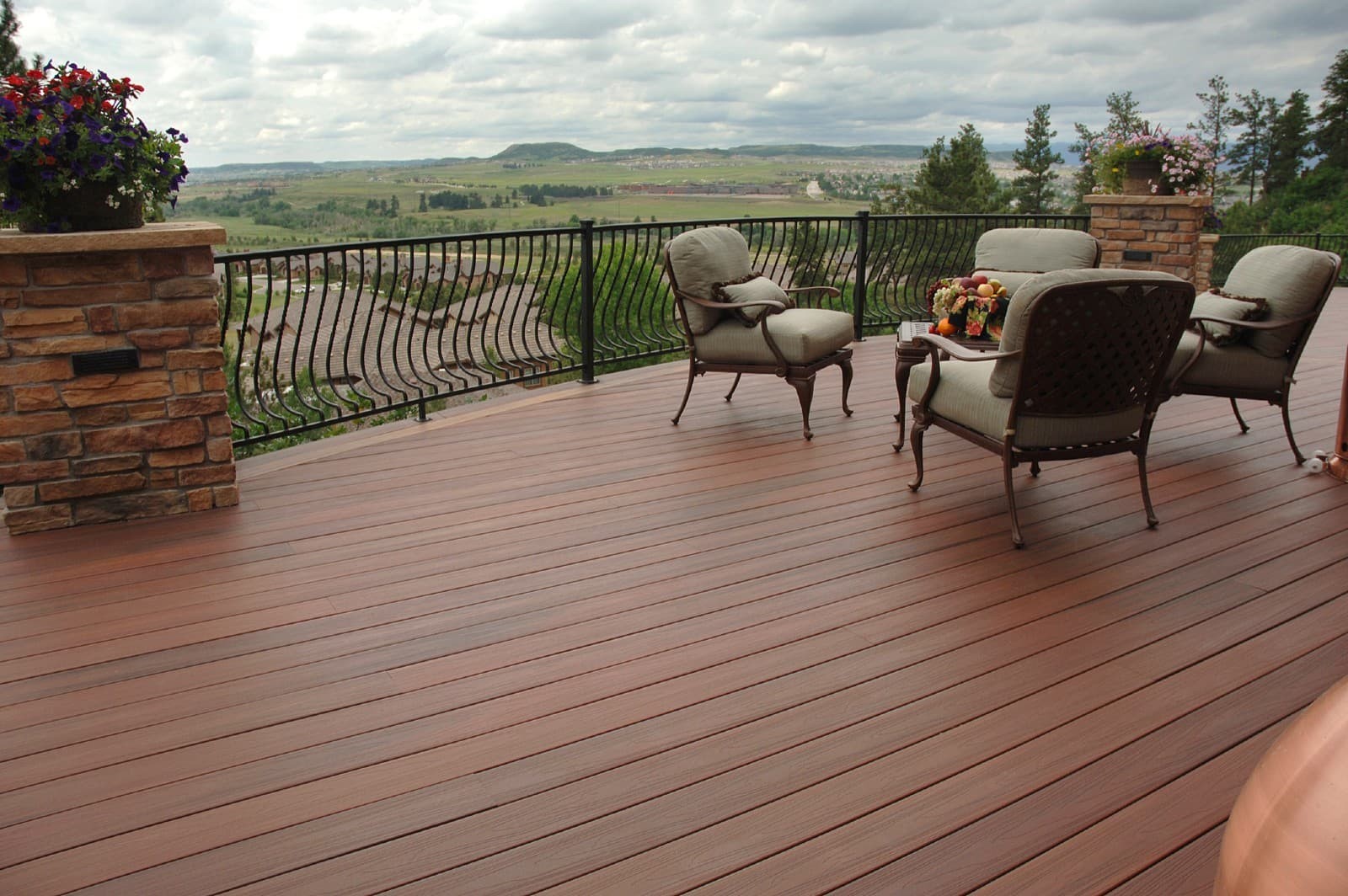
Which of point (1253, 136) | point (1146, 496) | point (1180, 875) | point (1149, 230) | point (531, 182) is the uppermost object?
point (1253, 136)

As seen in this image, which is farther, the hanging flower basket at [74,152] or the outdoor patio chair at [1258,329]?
the outdoor patio chair at [1258,329]

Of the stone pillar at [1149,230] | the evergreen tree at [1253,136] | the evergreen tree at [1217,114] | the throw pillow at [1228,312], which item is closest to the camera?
the throw pillow at [1228,312]

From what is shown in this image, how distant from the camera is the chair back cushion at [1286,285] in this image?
399 centimetres

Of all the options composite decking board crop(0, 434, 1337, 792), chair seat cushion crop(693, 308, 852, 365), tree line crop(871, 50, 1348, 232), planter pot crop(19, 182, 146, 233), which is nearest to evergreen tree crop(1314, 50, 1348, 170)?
tree line crop(871, 50, 1348, 232)

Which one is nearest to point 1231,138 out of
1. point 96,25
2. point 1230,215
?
point 1230,215

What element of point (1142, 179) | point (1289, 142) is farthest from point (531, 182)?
point (1289, 142)

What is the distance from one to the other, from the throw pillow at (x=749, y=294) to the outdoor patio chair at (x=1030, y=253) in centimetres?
130

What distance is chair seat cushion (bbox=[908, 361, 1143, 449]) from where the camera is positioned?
3.35 meters

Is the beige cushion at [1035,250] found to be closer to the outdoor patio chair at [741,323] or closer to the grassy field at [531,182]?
the outdoor patio chair at [741,323]

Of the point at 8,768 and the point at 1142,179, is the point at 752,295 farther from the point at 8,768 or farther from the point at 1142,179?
the point at 1142,179

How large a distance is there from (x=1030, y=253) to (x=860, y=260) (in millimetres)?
1707

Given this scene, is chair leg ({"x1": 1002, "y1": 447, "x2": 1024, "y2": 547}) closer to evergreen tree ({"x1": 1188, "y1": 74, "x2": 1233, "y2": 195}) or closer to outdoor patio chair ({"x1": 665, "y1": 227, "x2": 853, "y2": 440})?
outdoor patio chair ({"x1": 665, "y1": 227, "x2": 853, "y2": 440})

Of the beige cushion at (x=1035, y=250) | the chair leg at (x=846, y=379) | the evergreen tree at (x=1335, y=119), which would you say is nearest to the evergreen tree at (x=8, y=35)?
the chair leg at (x=846, y=379)

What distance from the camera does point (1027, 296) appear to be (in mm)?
3189
